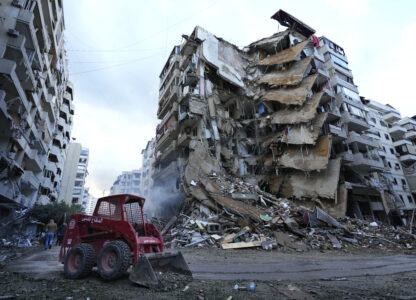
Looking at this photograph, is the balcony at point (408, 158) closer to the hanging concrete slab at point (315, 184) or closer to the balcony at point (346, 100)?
the balcony at point (346, 100)

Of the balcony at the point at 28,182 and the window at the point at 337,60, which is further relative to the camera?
the window at the point at 337,60

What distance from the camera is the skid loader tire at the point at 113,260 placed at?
14.5ft

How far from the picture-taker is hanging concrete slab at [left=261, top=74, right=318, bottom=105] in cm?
2288

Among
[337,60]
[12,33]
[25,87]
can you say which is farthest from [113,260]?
[337,60]

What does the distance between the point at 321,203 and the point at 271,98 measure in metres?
12.1

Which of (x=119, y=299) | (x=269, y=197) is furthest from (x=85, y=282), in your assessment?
(x=269, y=197)

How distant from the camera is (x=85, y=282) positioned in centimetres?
454

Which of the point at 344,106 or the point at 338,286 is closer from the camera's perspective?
the point at 338,286

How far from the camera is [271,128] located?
26.3 m

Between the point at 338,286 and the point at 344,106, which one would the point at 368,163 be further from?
the point at 338,286

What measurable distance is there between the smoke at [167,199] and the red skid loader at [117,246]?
1294 cm

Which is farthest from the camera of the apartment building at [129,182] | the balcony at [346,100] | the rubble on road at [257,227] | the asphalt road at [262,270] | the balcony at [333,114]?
the apartment building at [129,182]

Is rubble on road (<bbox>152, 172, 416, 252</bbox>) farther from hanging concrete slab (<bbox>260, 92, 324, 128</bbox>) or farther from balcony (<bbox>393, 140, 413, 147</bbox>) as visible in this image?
balcony (<bbox>393, 140, 413, 147</bbox>)

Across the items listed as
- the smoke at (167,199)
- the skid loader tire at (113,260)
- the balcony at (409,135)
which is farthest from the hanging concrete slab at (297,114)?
the balcony at (409,135)
